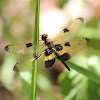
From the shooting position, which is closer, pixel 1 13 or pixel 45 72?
pixel 45 72

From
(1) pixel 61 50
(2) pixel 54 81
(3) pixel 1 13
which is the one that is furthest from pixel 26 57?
(3) pixel 1 13

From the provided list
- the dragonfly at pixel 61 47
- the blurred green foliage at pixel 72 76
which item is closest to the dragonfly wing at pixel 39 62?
the dragonfly at pixel 61 47

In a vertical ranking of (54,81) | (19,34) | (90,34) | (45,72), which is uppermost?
(90,34)

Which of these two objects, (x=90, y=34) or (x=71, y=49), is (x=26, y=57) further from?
(x=90, y=34)

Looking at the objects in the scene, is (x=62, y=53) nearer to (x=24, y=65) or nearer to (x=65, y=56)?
(x=65, y=56)

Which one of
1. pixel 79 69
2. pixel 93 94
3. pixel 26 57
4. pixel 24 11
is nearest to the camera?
pixel 79 69

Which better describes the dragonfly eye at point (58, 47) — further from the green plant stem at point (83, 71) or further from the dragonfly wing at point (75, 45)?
the green plant stem at point (83, 71)

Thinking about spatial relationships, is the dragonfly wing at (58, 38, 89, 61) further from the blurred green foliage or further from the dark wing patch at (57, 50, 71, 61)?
the blurred green foliage

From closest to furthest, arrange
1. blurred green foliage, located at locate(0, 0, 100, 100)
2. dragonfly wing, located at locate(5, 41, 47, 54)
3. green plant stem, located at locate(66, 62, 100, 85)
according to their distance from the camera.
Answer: green plant stem, located at locate(66, 62, 100, 85) < dragonfly wing, located at locate(5, 41, 47, 54) < blurred green foliage, located at locate(0, 0, 100, 100)

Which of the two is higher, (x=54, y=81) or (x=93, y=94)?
(x=93, y=94)

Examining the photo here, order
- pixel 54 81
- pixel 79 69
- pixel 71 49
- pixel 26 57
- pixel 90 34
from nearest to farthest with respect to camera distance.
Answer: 1. pixel 79 69
2. pixel 26 57
3. pixel 71 49
4. pixel 90 34
5. pixel 54 81

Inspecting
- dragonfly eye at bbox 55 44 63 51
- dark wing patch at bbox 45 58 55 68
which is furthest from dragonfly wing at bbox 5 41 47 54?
dragonfly eye at bbox 55 44 63 51
